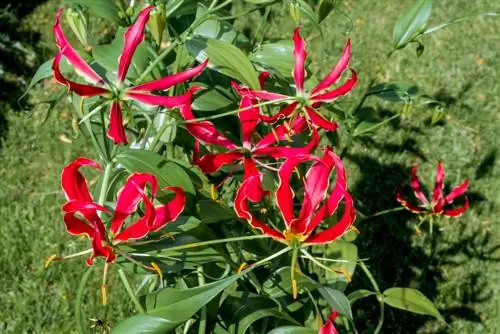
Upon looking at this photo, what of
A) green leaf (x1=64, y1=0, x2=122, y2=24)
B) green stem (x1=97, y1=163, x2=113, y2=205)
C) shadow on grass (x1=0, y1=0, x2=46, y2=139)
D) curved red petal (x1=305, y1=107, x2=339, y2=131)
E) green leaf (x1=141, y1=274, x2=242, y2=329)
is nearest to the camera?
green leaf (x1=141, y1=274, x2=242, y2=329)

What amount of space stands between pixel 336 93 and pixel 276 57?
0.77ft

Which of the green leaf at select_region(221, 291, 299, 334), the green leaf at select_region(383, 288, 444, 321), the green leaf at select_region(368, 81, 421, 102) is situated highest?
the green leaf at select_region(368, 81, 421, 102)

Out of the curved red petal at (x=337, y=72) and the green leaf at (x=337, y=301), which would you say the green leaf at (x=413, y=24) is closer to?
the curved red petal at (x=337, y=72)

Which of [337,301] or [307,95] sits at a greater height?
[307,95]

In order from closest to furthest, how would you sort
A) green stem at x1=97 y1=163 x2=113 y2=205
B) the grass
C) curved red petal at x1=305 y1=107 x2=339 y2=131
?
1. green stem at x1=97 y1=163 x2=113 y2=205
2. curved red petal at x1=305 y1=107 x2=339 y2=131
3. the grass

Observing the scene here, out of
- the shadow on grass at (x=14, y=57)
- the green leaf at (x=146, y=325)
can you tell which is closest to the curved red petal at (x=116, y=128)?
the green leaf at (x=146, y=325)

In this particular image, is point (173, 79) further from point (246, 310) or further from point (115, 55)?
point (246, 310)

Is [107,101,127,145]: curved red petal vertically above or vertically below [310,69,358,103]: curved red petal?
above

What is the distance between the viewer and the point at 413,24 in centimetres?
133

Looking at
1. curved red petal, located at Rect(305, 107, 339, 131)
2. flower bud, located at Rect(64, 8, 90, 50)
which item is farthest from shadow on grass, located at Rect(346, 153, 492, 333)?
flower bud, located at Rect(64, 8, 90, 50)

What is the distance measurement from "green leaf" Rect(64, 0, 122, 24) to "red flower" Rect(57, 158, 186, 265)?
316 mm

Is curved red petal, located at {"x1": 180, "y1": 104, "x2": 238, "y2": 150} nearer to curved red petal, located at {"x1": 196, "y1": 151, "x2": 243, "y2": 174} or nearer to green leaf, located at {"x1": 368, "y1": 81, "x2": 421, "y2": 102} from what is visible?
curved red petal, located at {"x1": 196, "y1": 151, "x2": 243, "y2": 174}

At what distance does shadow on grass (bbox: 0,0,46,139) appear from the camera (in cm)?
252

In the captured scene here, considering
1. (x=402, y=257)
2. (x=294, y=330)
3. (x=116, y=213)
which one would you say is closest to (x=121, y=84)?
(x=116, y=213)
